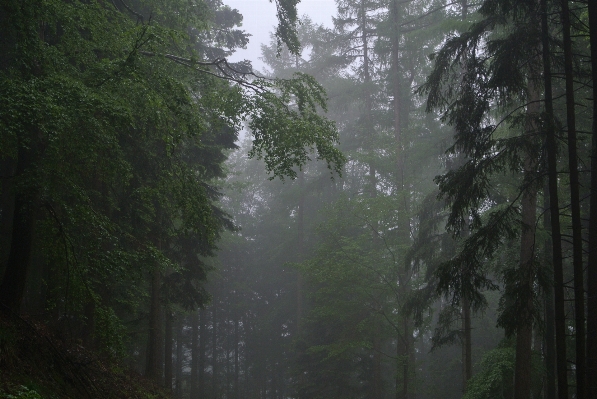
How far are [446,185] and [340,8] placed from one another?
21072 mm

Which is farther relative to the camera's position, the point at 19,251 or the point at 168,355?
the point at 168,355

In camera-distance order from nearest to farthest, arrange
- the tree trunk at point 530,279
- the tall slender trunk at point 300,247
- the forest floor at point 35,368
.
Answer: the forest floor at point 35,368
the tree trunk at point 530,279
the tall slender trunk at point 300,247

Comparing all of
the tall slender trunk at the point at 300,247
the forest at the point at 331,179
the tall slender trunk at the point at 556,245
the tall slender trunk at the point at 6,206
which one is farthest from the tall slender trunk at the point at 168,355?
the tall slender trunk at the point at 556,245

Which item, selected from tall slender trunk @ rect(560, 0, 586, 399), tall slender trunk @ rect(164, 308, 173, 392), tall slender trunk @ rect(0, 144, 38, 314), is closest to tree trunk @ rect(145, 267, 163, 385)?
tall slender trunk @ rect(164, 308, 173, 392)

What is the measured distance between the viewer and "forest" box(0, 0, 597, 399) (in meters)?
6.93

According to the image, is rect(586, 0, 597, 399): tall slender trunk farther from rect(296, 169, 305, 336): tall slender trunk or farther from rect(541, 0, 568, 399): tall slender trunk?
rect(296, 169, 305, 336): tall slender trunk

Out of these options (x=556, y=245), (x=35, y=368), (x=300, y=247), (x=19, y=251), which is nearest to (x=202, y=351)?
(x=300, y=247)

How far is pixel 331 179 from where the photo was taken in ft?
42.7

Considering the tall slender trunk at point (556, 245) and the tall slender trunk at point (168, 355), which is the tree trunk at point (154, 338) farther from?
the tall slender trunk at point (556, 245)

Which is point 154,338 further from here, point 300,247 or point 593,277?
point 300,247

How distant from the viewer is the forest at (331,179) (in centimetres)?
693

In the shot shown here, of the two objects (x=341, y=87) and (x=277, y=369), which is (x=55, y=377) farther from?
(x=277, y=369)

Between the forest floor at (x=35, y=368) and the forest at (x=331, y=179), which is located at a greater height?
the forest at (x=331, y=179)

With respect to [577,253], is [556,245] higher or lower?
higher
